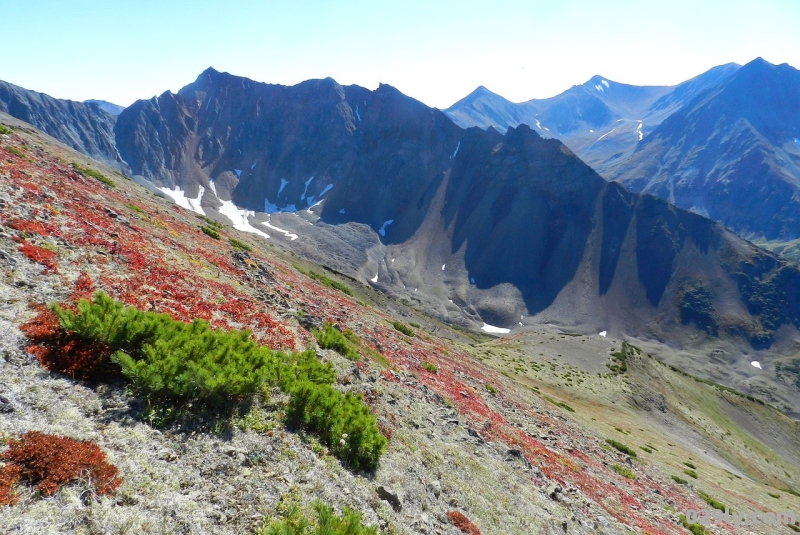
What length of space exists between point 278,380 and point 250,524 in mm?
4984

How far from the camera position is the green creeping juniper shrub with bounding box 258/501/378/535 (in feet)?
22.4

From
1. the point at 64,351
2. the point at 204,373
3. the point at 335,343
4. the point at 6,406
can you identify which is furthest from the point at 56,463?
the point at 335,343

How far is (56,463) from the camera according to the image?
6.37 meters

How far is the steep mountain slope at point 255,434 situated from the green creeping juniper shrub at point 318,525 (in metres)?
0.47

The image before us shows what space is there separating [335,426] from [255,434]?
7.12 feet

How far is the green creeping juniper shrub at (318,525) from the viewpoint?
6829 mm

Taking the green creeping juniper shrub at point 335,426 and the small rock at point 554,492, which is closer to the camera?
the green creeping juniper shrub at point 335,426

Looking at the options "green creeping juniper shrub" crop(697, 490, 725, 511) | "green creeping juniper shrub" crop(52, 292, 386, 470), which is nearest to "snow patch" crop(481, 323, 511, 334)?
"green creeping juniper shrub" crop(697, 490, 725, 511)

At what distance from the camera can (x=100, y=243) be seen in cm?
1666

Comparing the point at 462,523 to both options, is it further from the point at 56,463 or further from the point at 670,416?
the point at 670,416

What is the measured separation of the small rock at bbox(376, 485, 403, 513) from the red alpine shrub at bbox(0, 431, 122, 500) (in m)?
5.90

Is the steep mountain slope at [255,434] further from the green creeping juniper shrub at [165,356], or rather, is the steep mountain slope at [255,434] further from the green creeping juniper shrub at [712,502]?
the green creeping juniper shrub at [712,502]

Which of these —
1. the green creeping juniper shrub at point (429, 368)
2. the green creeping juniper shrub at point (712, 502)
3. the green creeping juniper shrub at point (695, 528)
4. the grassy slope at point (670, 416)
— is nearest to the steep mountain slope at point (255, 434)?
the green creeping juniper shrub at point (429, 368)

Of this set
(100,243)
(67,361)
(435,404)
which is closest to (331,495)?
(67,361)
